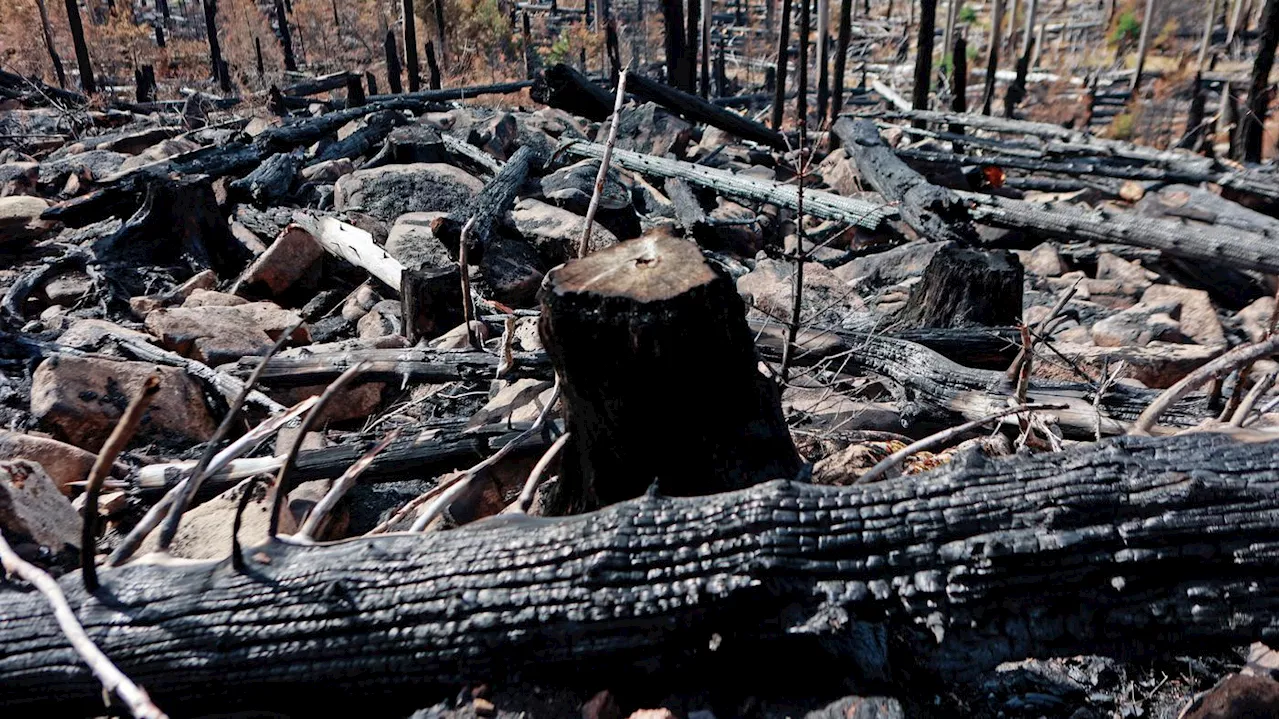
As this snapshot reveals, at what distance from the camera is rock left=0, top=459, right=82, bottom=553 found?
2312 millimetres

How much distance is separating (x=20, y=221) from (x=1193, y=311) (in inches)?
354

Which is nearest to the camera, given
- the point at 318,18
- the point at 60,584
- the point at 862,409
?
the point at 60,584

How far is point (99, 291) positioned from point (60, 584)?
4823 millimetres

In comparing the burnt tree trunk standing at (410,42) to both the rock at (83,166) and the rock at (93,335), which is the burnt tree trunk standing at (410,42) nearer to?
the rock at (83,166)

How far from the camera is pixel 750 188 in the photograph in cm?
812

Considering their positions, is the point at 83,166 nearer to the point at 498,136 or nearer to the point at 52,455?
the point at 498,136

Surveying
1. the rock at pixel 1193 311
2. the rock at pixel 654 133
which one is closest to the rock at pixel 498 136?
the rock at pixel 654 133

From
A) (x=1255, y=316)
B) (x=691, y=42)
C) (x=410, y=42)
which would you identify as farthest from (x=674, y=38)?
(x=1255, y=316)

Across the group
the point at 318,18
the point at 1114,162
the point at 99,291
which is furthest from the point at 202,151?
the point at 318,18

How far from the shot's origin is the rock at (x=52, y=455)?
9.91 feet

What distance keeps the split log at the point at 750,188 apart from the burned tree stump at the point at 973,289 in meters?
2.52

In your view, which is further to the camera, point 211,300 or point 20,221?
point 20,221

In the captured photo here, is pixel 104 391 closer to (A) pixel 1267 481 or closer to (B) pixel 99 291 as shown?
(B) pixel 99 291

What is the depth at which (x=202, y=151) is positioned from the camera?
8398 millimetres
